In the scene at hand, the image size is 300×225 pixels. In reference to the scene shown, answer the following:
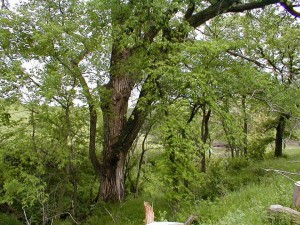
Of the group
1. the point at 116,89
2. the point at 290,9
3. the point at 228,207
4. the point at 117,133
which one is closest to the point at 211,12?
the point at 290,9

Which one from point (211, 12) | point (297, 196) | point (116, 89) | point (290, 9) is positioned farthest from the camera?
point (116, 89)

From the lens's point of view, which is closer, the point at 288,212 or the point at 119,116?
the point at 288,212

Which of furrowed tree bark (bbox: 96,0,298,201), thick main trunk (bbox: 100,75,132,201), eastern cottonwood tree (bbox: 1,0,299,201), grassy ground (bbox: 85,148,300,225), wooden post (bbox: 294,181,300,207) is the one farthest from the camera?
thick main trunk (bbox: 100,75,132,201)

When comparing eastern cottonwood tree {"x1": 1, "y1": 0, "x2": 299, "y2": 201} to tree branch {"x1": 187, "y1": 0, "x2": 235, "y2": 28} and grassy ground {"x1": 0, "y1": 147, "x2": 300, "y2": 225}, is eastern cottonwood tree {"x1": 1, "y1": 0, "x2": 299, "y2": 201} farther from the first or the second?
grassy ground {"x1": 0, "y1": 147, "x2": 300, "y2": 225}

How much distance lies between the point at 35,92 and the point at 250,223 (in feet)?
19.5

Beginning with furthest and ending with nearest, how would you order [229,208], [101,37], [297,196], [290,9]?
[290,9] < [101,37] < [229,208] < [297,196]

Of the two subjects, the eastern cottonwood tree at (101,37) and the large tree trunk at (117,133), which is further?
the large tree trunk at (117,133)

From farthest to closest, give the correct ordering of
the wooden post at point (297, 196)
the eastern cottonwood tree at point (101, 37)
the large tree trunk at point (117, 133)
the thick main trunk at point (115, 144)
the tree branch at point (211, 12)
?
the thick main trunk at point (115, 144), the large tree trunk at point (117, 133), the tree branch at point (211, 12), the eastern cottonwood tree at point (101, 37), the wooden post at point (297, 196)

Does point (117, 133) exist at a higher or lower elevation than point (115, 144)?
higher

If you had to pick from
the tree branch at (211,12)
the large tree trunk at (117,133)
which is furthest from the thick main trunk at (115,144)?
the tree branch at (211,12)

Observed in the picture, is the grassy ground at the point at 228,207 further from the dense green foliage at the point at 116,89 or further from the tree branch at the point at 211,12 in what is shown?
the tree branch at the point at 211,12

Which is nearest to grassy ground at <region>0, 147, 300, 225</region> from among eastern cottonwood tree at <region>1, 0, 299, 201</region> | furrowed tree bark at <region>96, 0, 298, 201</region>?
furrowed tree bark at <region>96, 0, 298, 201</region>

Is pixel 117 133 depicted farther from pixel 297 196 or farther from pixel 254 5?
pixel 297 196

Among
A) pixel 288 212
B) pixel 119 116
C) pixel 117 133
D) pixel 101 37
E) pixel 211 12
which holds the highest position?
pixel 211 12
